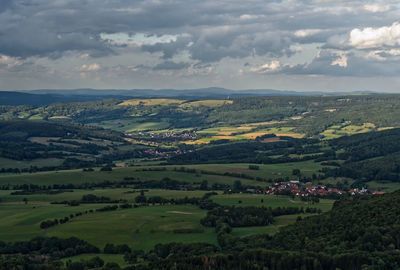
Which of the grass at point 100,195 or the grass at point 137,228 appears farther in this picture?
the grass at point 100,195

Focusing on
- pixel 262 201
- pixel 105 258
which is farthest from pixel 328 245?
pixel 262 201

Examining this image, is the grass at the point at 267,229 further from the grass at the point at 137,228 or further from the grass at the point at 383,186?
the grass at the point at 383,186

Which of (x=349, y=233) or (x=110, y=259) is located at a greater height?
(x=349, y=233)

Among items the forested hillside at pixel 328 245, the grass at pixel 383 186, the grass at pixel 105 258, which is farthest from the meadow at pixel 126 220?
the grass at pixel 383 186

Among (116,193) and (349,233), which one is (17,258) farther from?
(116,193)

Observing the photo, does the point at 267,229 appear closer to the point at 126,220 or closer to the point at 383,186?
the point at 126,220

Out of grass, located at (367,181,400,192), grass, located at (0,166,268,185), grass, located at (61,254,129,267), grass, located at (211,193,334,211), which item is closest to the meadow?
grass, located at (211,193,334,211)

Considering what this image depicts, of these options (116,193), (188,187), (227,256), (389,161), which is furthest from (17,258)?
(389,161)

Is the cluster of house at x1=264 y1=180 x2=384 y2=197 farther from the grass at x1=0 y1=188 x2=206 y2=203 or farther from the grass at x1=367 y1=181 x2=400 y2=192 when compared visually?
the grass at x1=0 y1=188 x2=206 y2=203
